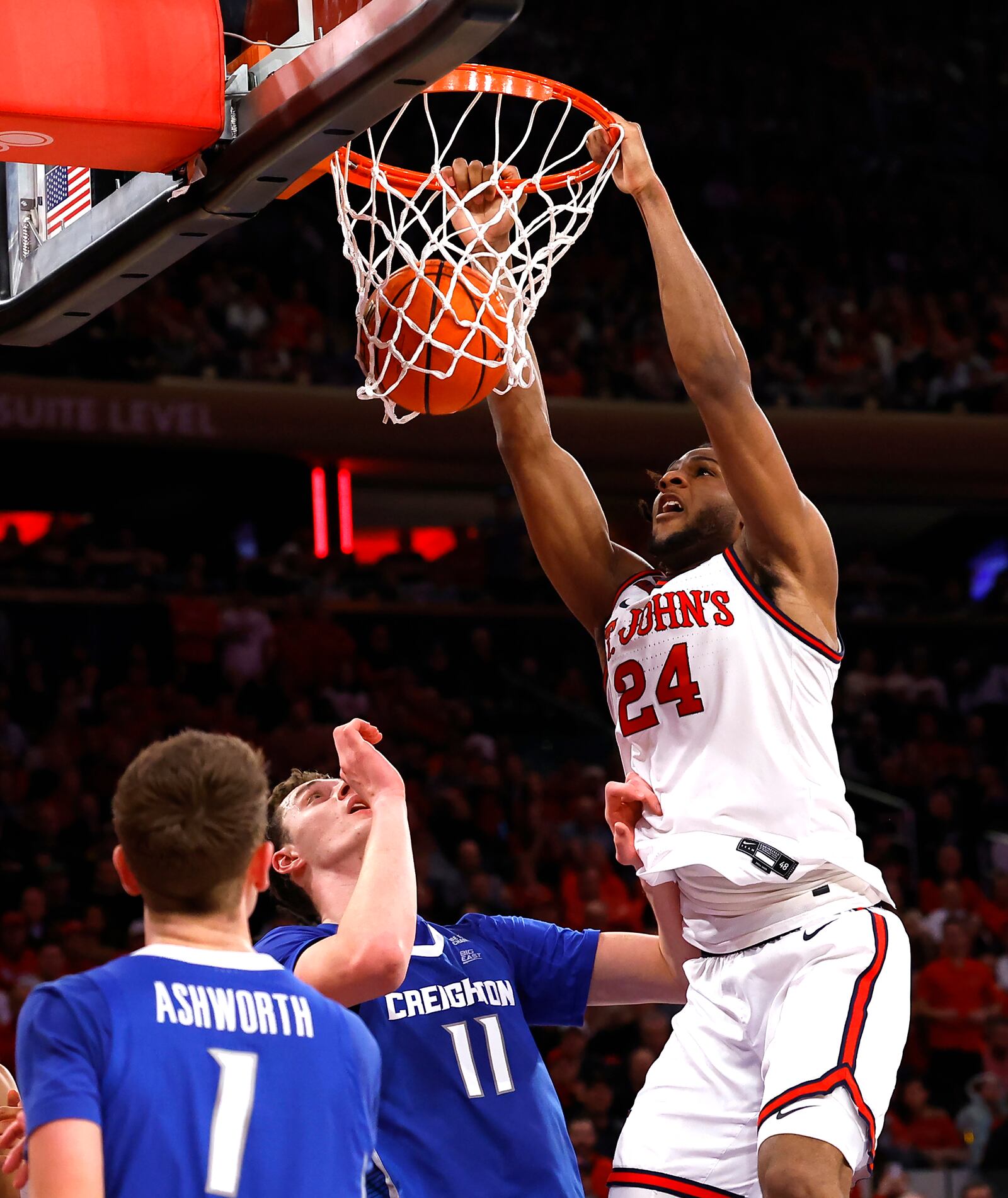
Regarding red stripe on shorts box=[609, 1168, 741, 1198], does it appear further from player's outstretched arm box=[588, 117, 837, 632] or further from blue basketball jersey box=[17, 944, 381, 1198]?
blue basketball jersey box=[17, 944, 381, 1198]

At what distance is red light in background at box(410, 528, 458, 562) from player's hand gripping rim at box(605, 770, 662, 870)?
11.3 meters

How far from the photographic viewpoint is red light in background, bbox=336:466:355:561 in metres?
14.7

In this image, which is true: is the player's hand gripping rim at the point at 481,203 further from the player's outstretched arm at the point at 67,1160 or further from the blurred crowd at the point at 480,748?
the blurred crowd at the point at 480,748

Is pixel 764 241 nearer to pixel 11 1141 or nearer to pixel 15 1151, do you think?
pixel 11 1141

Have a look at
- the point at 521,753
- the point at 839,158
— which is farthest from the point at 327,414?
the point at 839,158

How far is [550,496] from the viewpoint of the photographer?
450 cm

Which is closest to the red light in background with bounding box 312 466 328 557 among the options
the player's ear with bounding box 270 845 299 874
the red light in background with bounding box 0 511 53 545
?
the red light in background with bounding box 0 511 53 545

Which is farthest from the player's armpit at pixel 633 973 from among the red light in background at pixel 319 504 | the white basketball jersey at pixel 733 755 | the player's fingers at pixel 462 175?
the red light in background at pixel 319 504

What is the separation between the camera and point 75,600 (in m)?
12.8

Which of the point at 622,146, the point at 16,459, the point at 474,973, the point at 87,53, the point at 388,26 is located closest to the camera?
the point at 388,26

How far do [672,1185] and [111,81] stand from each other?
8.43ft

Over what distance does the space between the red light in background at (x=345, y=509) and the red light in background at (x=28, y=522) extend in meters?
2.42

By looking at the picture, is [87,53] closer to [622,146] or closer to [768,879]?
[622,146]

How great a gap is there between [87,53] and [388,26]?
74 centimetres
